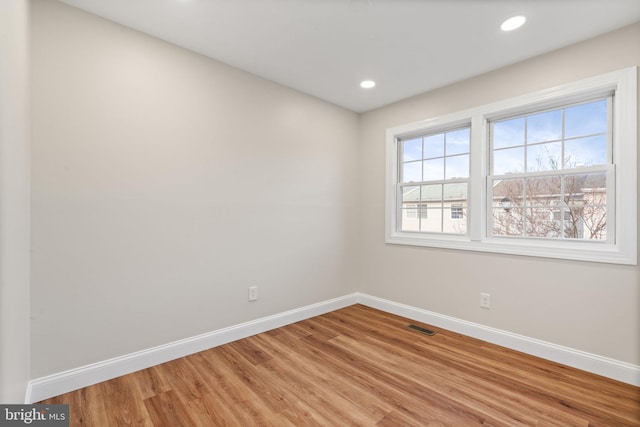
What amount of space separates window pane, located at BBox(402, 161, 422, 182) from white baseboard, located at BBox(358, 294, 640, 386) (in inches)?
60.2

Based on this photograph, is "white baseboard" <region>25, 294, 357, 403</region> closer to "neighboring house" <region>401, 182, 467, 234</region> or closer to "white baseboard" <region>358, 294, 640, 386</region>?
"white baseboard" <region>358, 294, 640, 386</region>

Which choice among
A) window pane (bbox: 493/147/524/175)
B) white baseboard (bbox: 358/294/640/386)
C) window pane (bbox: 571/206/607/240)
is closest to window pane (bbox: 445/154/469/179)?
window pane (bbox: 493/147/524/175)

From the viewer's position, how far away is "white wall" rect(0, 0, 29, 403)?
1.11 meters

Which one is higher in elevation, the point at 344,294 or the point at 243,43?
the point at 243,43

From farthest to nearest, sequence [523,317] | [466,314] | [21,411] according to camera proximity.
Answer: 1. [466,314]
2. [523,317]
3. [21,411]

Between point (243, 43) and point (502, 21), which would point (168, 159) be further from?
point (502, 21)

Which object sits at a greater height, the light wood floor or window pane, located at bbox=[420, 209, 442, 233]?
window pane, located at bbox=[420, 209, 442, 233]

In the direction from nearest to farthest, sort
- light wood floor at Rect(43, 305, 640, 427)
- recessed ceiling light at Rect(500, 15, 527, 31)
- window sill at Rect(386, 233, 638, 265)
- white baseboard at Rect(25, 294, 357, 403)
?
1. light wood floor at Rect(43, 305, 640, 427)
2. white baseboard at Rect(25, 294, 357, 403)
3. recessed ceiling light at Rect(500, 15, 527, 31)
4. window sill at Rect(386, 233, 638, 265)

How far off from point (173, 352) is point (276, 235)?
1352 mm

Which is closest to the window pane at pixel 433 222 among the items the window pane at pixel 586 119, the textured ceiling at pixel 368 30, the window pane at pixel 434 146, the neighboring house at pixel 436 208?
the neighboring house at pixel 436 208

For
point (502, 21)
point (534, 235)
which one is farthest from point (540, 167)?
point (502, 21)

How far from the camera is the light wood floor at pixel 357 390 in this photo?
65.4 inches

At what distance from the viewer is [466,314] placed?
2842 millimetres

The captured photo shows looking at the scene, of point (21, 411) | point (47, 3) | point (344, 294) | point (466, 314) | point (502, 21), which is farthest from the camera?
point (344, 294)
